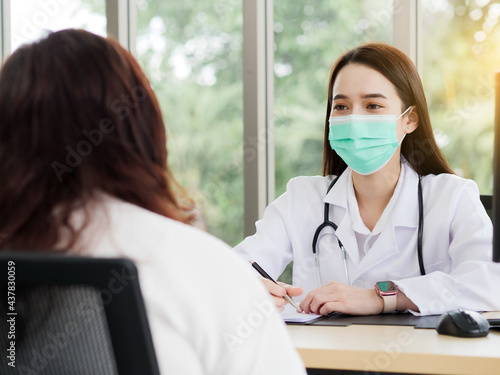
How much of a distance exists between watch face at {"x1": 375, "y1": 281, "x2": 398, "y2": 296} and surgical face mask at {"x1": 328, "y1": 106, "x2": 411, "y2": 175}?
516 millimetres

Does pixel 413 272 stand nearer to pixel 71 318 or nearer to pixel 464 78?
pixel 464 78

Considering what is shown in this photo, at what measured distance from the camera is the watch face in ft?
5.06

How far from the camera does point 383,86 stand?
1.96m

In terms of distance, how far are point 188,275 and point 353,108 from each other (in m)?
1.41

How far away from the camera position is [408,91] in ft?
6.61

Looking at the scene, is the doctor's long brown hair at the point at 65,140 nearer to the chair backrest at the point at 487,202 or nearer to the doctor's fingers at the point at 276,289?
the doctor's fingers at the point at 276,289

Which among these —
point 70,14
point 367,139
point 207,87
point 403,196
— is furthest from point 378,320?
point 70,14

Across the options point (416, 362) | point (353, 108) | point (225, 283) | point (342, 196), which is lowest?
point (416, 362)

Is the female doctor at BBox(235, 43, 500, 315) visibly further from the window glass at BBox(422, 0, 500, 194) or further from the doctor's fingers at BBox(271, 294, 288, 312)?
the window glass at BBox(422, 0, 500, 194)

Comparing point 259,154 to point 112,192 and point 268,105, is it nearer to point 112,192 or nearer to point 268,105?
point 268,105

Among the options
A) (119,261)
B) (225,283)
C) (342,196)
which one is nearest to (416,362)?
(225,283)

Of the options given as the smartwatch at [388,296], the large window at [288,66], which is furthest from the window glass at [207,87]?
the smartwatch at [388,296]

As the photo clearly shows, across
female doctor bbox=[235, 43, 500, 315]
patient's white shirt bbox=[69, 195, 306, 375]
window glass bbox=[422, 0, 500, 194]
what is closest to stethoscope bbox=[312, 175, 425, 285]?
female doctor bbox=[235, 43, 500, 315]

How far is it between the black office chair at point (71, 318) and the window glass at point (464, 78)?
234 cm
